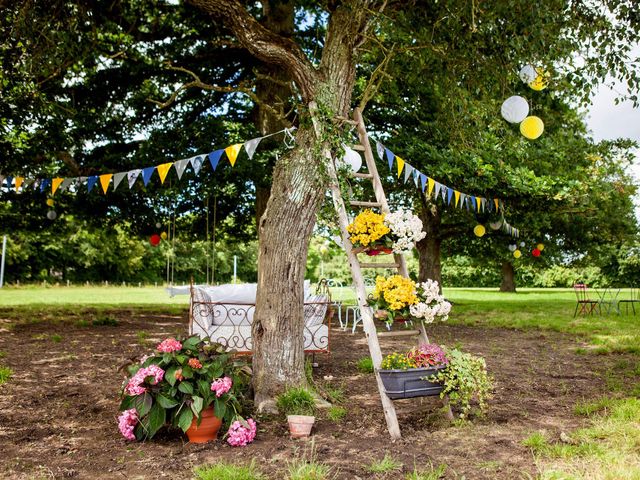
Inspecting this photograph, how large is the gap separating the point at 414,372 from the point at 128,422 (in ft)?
6.38

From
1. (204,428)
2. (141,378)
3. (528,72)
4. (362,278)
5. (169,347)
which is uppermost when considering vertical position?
(528,72)

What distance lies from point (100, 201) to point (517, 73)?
25.6 feet

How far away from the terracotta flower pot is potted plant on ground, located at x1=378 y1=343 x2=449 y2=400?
3.88 ft

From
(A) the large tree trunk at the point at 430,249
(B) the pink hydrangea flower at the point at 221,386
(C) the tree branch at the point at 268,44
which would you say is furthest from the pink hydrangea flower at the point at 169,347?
(A) the large tree trunk at the point at 430,249

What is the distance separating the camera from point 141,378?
3.60 m

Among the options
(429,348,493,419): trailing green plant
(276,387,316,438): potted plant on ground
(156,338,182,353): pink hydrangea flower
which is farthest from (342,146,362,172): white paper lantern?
(156,338,182,353): pink hydrangea flower

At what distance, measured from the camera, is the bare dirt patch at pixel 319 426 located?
10.4 ft

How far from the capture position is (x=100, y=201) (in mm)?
10430

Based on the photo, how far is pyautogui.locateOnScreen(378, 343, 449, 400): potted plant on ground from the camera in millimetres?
3787

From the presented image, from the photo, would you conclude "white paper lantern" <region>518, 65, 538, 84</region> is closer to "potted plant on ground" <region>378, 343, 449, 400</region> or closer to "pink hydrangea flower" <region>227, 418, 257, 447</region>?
"potted plant on ground" <region>378, 343, 449, 400</region>

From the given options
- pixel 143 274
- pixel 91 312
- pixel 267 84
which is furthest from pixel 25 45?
pixel 143 274

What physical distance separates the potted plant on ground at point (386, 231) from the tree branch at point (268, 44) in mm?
1368

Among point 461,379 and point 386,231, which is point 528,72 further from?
point 461,379

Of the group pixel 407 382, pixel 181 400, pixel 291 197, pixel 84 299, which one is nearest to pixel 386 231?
pixel 291 197
